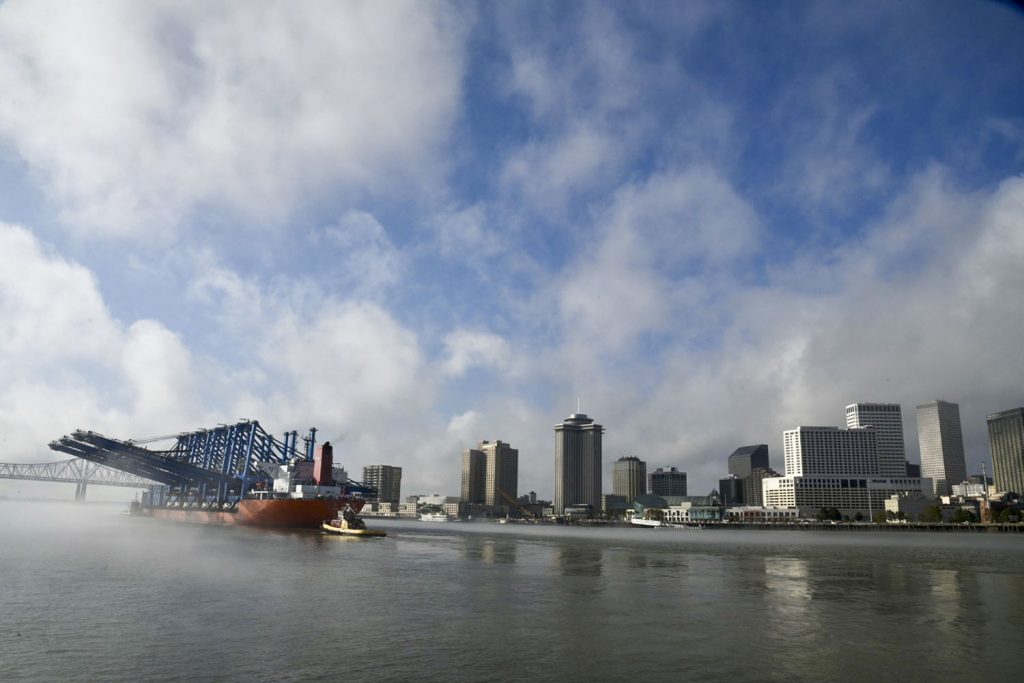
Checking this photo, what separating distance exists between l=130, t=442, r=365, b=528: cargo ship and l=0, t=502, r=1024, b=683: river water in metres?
52.9

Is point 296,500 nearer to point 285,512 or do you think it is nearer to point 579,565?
point 285,512

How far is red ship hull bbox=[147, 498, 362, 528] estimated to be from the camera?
99025 mm

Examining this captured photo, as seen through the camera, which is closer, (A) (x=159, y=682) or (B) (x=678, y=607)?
(A) (x=159, y=682)

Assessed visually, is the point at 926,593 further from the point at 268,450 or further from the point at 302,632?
the point at 268,450

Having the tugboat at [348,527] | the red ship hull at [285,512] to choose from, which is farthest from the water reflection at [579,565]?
the red ship hull at [285,512]

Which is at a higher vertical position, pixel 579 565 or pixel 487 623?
pixel 487 623

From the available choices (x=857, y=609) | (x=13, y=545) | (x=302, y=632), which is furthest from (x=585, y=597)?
(x=13, y=545)

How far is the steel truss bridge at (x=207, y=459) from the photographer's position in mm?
118688

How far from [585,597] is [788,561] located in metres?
37.9

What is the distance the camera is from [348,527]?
91.1 meters

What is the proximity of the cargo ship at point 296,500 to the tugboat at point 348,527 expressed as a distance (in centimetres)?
436

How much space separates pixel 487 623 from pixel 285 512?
8507 centimetres

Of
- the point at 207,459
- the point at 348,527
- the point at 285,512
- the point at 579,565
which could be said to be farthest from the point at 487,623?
the point at 207,459

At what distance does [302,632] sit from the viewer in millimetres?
23891
